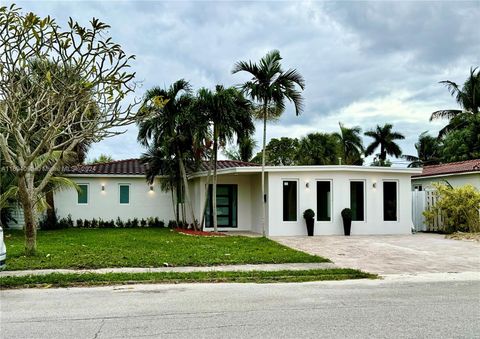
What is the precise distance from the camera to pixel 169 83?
1970 centimetres

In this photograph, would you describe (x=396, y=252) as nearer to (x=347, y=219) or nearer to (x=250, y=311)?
(x=347, y=219)

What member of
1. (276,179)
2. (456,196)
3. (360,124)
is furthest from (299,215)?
(360,124)

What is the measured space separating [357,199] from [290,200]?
9.25 ft

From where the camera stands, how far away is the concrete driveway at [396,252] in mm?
11477

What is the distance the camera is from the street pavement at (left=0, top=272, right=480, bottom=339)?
5.81 meters

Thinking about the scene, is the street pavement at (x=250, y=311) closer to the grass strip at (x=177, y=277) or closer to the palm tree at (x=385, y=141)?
the grass strip at (x=177, y=277)

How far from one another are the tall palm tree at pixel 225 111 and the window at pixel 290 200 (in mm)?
2766

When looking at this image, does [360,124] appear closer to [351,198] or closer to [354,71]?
[354,71]

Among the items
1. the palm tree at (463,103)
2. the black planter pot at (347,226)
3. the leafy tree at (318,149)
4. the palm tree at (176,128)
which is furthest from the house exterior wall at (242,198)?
the palm tree at (463,103)

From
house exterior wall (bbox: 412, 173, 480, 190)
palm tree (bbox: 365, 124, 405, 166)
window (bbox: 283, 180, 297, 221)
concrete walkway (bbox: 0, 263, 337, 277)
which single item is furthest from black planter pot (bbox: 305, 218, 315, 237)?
palm tree (bbox: 365, 124, 405, 166)

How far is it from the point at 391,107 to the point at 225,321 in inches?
1127

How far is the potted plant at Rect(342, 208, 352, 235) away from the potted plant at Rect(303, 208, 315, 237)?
1.27m

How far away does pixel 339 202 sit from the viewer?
1938 centimetres

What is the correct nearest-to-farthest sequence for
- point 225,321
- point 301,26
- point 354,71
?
point 225,321 → point 301,26 → point 354,71
